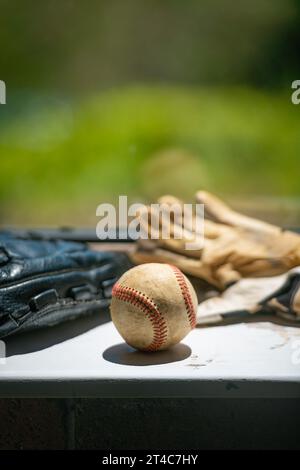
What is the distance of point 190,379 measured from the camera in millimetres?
1066

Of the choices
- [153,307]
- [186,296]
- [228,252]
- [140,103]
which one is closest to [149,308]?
[153,307]

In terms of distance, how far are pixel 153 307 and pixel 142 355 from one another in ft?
0.51

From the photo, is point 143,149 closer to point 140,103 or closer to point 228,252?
point 140,103

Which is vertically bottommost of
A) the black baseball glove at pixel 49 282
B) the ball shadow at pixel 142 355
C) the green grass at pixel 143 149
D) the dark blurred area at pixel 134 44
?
the ball shadow at pixel 142 355

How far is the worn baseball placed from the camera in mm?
1163

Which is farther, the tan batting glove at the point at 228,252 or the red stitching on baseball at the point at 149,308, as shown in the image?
the tan batting glove at the point at 228,252

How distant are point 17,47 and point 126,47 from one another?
654 millimetres

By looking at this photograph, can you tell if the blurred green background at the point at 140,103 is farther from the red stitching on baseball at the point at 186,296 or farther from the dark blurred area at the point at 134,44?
the red stitching on baseball at the point at 186,296

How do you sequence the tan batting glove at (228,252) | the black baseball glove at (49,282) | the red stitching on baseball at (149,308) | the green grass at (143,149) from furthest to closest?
1. the green grass at (143,149)
2. the tan batting glove at (228,252)
3. the black baseball glove at (49,282)
4. the red stitching on baseball at (149,308)

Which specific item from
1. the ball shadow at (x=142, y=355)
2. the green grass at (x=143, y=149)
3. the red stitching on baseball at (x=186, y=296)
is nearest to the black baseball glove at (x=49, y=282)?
the ball shadow at (x=142, y=355)

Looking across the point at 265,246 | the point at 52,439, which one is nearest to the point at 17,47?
the point at 265,246

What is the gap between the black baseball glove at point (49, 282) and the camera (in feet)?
4.26

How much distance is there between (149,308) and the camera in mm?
1155

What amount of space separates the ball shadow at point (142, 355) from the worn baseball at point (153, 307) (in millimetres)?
22
